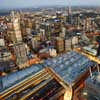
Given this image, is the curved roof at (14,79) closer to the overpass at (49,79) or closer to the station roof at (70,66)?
the overpass at (49,79)

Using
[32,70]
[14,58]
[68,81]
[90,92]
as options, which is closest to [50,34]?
[14,58]

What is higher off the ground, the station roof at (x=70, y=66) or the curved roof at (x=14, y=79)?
the station roof at (x=70, y=66)

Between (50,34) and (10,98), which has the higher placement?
(50,34)

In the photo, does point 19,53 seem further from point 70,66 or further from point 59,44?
point 70,66

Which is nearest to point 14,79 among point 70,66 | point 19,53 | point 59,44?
point 70,66

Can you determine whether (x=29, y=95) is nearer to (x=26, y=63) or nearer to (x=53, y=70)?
(x=53, y=70)

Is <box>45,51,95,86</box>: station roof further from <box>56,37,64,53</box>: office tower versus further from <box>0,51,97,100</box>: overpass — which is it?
<box>56,37,64,53</box>: office tower

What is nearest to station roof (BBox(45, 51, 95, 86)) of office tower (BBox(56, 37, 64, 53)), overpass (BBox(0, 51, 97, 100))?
overpass (BBox(0, 51, 97, 100))

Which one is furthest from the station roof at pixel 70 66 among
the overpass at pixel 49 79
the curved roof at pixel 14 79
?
the curved roof at pixel 14 79
